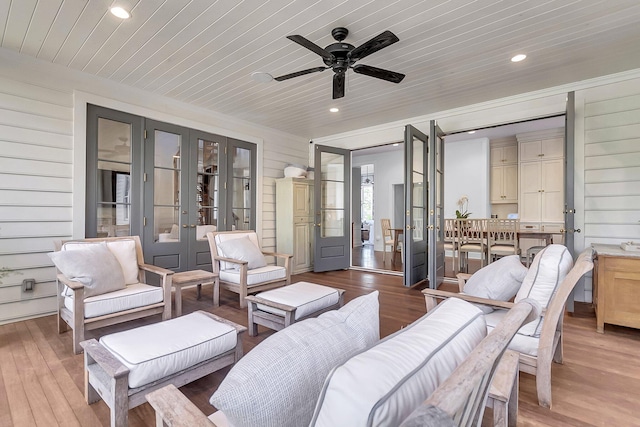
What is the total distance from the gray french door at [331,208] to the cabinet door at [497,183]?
3821 millimetres

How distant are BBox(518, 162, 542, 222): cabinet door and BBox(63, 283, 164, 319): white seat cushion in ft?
23.4

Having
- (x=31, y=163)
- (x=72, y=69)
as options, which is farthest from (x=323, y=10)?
(x=31, y=163)

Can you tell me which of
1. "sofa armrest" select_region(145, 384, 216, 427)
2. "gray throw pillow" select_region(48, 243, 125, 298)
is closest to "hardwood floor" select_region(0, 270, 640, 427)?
"gray throw pillow" select_region(48, 243, 125, 298)

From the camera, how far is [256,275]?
3498mm

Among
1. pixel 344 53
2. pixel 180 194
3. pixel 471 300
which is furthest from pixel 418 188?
pixel 180 194

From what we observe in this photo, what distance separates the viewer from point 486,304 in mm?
1798

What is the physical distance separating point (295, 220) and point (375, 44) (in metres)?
3.49

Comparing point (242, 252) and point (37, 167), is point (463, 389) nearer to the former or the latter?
point (242, 252)

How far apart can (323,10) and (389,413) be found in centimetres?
267

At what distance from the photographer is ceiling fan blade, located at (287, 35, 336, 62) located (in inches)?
90.3

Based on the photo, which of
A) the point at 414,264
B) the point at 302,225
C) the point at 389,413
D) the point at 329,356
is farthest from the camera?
the point at 302,225

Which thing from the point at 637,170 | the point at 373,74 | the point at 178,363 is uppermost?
the point at 373,74

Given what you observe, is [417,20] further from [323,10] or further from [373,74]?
[323,10]

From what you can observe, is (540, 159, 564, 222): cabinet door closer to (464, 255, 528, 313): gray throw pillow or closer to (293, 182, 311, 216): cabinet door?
(293, 182, 311, 216): cabinet door
